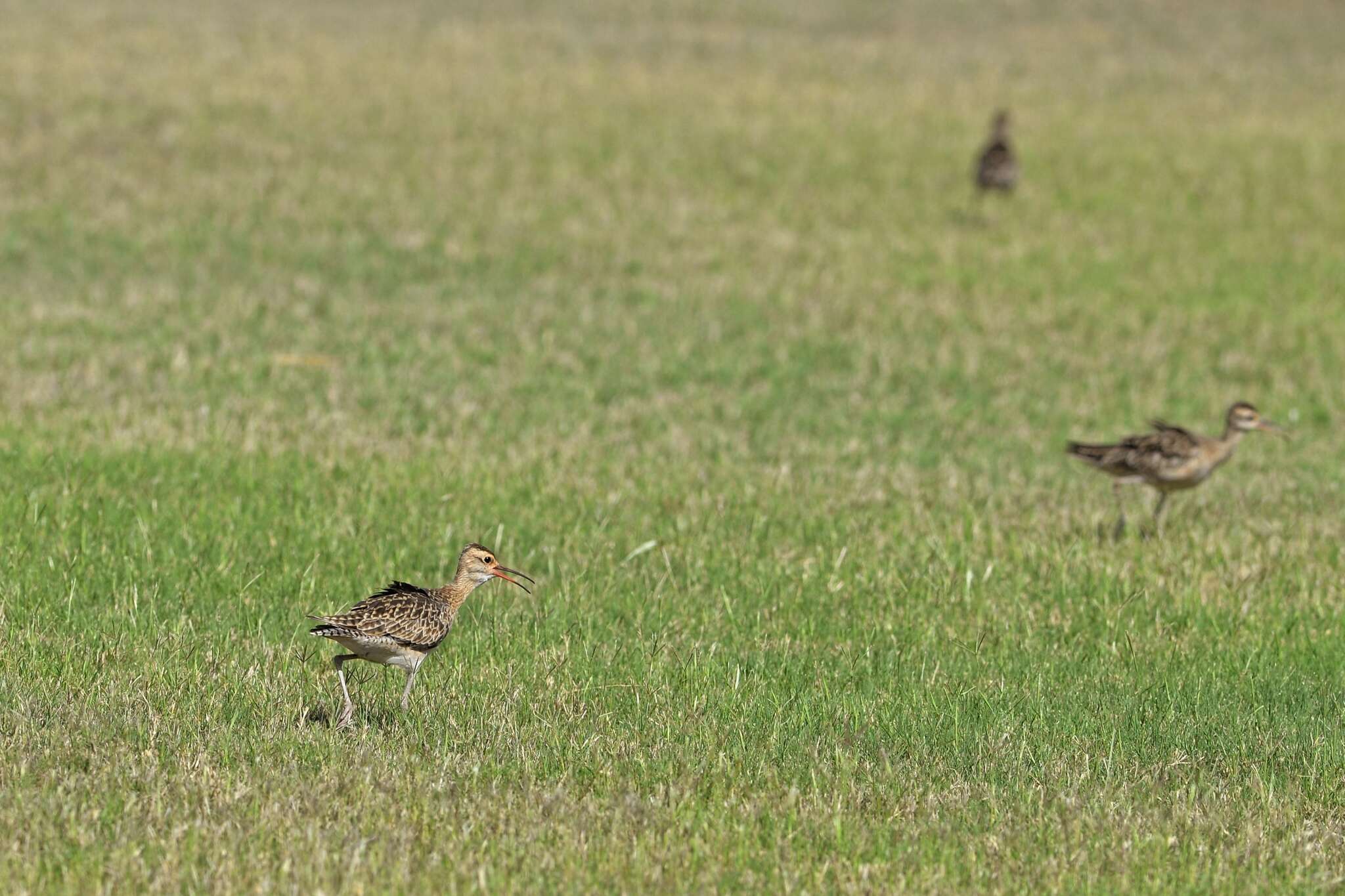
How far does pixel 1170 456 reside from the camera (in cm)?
1188

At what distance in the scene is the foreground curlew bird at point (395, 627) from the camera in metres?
6.94

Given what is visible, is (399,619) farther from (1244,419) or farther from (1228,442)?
(1244,419)

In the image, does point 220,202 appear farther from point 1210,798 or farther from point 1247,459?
point 1210,798

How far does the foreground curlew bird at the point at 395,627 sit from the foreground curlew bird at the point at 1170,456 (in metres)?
5.97

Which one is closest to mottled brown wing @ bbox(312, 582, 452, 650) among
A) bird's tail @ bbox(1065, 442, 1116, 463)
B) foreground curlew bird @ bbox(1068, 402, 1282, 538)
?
foreground curlew bird @ bbox(1068, 402, 1282, 538)

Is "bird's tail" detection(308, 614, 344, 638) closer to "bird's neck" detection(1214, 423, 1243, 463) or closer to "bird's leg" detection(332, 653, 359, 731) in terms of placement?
"bird's leg" detection(332, 653, 359, 731)

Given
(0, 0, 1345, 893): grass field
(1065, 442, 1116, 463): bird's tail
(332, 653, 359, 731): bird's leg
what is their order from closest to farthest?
(0, 0, 1345, 893): grass field < (332, 653, 359, 731): bird's leg < (1065, 442, 1116, 463): bird's tail

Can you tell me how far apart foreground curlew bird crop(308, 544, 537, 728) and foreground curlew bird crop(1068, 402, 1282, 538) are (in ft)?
19.6

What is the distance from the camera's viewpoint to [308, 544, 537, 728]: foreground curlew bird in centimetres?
694

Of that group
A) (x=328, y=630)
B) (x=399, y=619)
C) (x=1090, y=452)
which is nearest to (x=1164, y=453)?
(x=1090, y=452)

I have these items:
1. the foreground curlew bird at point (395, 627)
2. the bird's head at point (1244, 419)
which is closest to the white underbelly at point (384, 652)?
the foreground curlew bird at point (395, 627)

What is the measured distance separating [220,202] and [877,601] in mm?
18433

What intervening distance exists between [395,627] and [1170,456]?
683 centimetres

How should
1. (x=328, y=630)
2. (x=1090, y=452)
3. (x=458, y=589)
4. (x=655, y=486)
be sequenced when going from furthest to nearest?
1. (x=1090, y=452)
2. (x=655, y=486)
3. (x=458, y=589)
4. (x=328, y=630)
